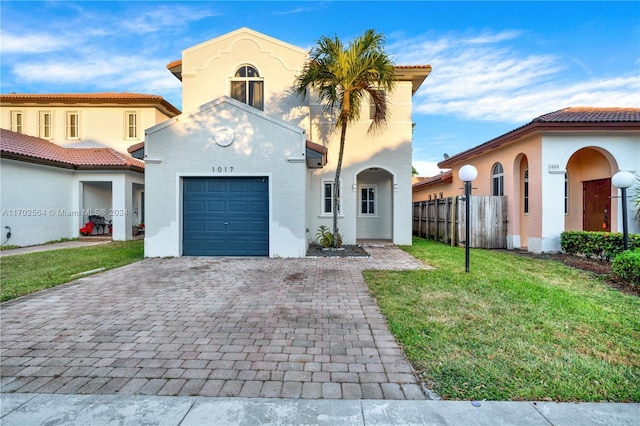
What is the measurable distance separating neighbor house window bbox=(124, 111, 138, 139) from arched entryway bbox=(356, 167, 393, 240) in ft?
42.9

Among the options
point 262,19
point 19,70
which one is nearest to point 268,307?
point 262,19

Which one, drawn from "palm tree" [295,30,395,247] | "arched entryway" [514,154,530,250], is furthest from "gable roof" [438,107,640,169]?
"palm tree" [295,30,395,247]

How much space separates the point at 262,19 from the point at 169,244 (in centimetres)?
985

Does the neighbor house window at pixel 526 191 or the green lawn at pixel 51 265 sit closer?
the green lawn at pixel 51 265

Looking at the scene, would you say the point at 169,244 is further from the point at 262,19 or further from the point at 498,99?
the point at 498,99

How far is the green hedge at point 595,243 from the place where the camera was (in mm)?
8867

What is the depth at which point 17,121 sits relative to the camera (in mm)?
18656

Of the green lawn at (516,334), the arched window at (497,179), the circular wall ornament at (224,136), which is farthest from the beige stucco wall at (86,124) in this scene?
the arched window at (497,179)

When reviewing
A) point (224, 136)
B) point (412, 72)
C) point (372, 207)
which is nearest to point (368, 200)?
point (372, 207)

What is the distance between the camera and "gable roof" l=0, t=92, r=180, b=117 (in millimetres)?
18156

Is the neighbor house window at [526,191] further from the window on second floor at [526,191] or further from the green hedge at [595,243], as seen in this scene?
the green hedge at [595,243]

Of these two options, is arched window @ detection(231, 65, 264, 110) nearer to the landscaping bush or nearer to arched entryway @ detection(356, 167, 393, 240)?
arched entryway @ detection(356, 167, 393, 240)

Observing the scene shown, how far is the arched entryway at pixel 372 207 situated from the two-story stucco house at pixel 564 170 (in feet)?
15.5

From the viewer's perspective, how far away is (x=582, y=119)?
10.8 m
